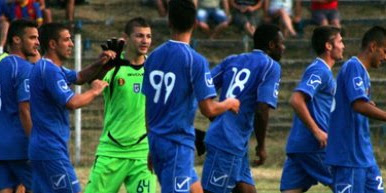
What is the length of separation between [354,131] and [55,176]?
2.66 meters

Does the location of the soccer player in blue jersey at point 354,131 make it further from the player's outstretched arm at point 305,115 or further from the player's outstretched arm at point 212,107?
the player's outstretched arm at point 212,107

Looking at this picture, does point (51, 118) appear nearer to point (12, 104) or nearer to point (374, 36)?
point (12, 104)

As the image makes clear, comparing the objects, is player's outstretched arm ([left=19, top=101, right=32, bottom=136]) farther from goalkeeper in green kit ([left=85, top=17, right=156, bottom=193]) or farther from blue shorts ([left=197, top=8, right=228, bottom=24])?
blue shorts ([left=197, top=8, right=228, bottom=24])

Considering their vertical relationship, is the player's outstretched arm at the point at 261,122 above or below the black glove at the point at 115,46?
below

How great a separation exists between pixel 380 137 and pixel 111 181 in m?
9.13

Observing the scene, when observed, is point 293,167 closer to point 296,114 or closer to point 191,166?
point 296,114

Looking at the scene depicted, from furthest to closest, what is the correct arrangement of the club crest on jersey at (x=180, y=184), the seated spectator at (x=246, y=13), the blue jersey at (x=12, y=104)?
the seated spectator at (x=246, y=13) → the blue jersey at (x=12, y=104) → the club crest on jersey at (x=180, y=184)

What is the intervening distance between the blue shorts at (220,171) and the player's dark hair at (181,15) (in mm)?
2105

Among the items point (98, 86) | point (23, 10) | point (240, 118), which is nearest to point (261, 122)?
point (240, 118)

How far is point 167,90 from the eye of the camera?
34.0 ft

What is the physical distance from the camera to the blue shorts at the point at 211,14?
22.8 m

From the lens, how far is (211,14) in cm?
2297

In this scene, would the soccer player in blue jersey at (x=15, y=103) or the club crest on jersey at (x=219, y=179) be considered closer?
the club crest on jersey at (x=219, y=179)

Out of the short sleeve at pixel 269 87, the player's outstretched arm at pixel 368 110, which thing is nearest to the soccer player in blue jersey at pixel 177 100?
the player's outstretched arm at pixel 368 110
